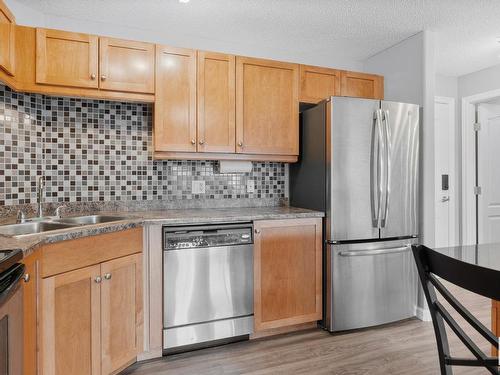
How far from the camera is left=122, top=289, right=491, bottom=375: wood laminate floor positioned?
2061 millimetres

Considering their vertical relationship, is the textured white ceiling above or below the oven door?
above

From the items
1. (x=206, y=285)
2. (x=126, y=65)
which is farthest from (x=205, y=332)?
(x=126, y=65)

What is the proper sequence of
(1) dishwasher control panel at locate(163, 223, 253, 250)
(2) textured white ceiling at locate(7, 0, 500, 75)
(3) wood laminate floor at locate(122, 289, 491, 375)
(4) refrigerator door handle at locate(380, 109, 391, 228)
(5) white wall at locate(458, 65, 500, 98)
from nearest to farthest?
(3) wood laminate floor at locate(122, 289, 491, 375)
(1) dishwasher control panel at locate(163, 223, 253, 250)
(2) textured white ceiling at locate(7, 0, 500, 75)
(4) refrigerator door handle at locate(380, 109, 391, 228)
(5) white wall at locate(458, 65, 500, 98)

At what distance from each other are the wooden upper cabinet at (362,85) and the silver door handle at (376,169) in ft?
1.98

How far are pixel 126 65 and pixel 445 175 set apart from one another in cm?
378

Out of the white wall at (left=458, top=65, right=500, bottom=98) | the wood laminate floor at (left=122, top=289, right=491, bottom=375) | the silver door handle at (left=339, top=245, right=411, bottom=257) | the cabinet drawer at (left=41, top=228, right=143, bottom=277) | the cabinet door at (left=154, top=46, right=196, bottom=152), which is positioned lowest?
the wood laminate floor at (left=122, top=289, right=491, bottom=375)

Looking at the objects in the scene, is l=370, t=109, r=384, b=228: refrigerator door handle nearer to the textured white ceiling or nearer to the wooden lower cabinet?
the textured white ceiling

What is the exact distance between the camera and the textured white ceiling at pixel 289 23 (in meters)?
2.44

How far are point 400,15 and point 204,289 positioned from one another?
257 centimetres

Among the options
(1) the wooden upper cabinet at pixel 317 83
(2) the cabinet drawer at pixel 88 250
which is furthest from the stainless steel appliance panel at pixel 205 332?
(1) the wooden upper cabinet at pixel 317 83

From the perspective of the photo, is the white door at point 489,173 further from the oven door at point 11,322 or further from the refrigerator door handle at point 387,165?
the oven door at point 11,322

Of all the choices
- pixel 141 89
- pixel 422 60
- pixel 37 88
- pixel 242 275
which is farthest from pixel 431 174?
pixel 37 88

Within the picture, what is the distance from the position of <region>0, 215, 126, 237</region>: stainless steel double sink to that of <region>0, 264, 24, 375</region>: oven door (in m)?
0.69

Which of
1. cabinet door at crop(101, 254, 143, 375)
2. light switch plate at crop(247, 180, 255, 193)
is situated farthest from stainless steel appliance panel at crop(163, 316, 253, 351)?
light switch plate at crop(247, 180, 255, 193)
